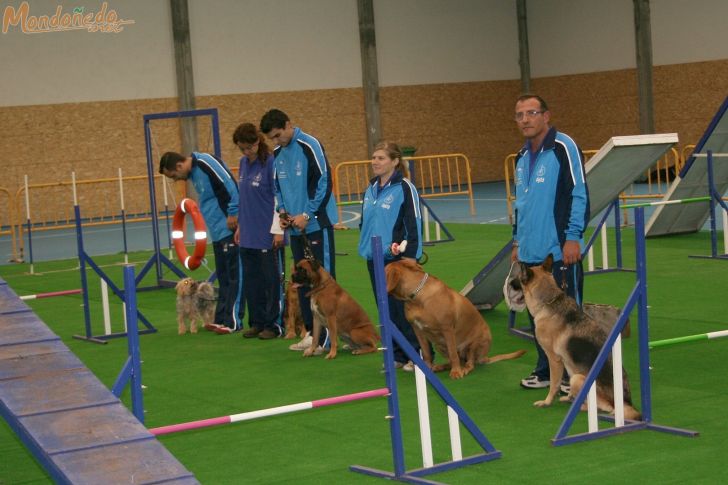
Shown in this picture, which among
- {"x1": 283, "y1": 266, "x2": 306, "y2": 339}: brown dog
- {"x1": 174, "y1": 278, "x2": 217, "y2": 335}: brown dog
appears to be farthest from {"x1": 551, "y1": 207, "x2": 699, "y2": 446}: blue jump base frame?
{"x1": 174, "y1": 278, "x2": 217, "y2": 335}: brown dog

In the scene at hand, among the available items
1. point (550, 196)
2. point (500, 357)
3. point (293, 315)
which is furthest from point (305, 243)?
point (550, 196)

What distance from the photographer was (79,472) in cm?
352

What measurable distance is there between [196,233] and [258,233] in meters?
0.77

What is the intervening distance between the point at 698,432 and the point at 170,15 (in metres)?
19.3

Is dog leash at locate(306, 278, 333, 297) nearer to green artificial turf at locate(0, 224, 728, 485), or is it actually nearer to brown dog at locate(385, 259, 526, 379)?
green artificial turf at locate(0, 224, 728, 485)

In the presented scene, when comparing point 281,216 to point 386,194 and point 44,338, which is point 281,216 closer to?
point 386,194

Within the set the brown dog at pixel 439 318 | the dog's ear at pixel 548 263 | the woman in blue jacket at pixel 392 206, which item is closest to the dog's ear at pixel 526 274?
the dog's ear at pixel 548 263

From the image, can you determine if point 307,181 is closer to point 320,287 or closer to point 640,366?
point 320,287

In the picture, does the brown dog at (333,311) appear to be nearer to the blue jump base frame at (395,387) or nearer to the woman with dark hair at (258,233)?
the woman with dark hair at (258,233)

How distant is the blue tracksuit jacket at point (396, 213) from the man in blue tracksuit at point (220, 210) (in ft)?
7.52

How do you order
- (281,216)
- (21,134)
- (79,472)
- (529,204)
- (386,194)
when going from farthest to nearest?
(21,134)
(281,216)
(386,194)
(529,204)
(79,472)

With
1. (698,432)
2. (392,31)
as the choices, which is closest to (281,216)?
(698,432)

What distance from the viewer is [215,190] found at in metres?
9.70

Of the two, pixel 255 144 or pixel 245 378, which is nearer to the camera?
pixel 245 378
